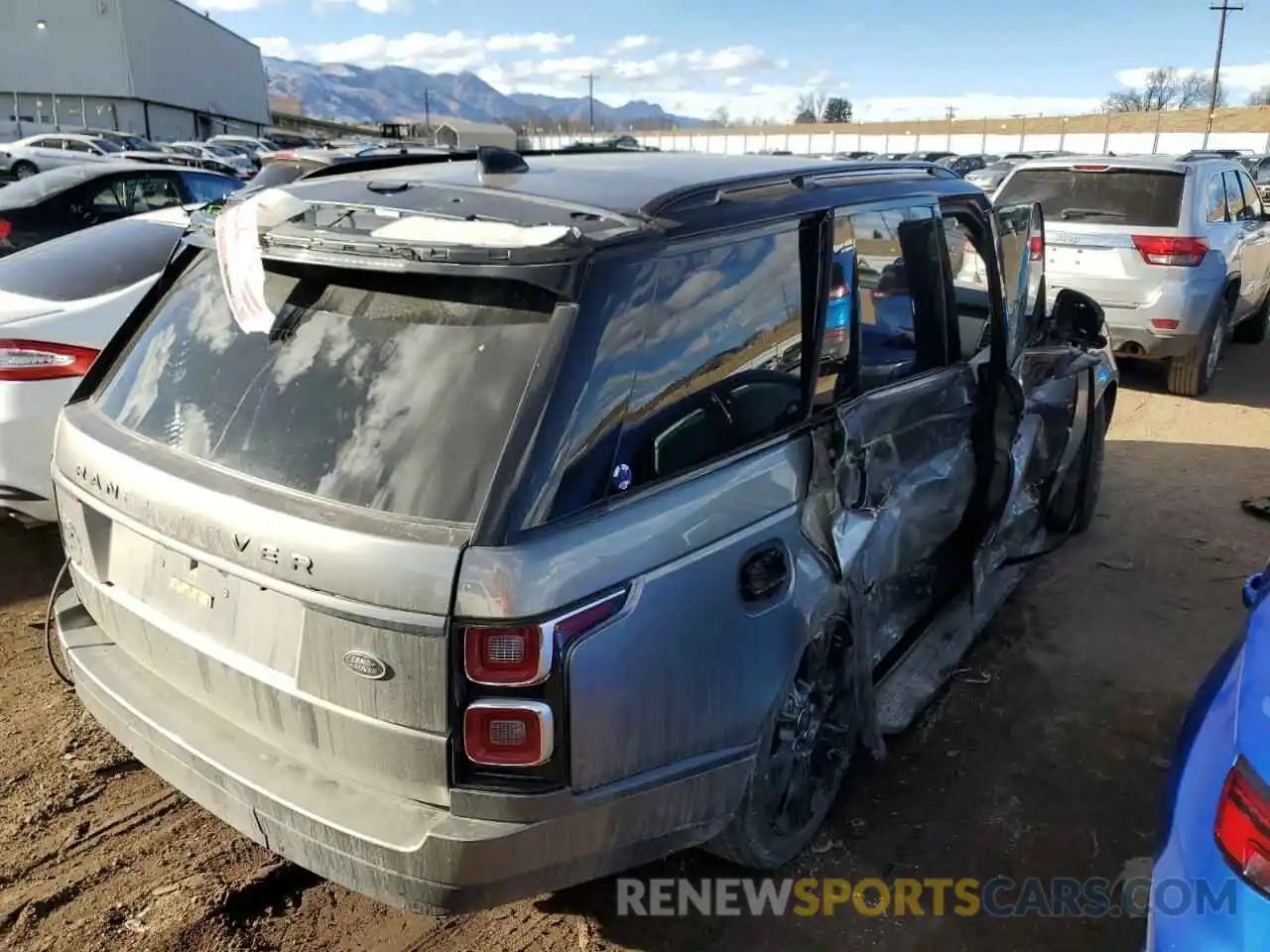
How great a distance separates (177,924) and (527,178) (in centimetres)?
214

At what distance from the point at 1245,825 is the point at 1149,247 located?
7.19 metres

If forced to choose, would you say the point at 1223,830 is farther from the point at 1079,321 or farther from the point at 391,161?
the point at 1079,321

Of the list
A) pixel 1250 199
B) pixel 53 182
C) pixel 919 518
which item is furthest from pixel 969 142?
pixel 919 518

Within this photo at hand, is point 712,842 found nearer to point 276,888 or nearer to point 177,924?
point 276,888

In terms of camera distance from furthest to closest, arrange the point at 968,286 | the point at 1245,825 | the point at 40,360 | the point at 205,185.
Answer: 1. the point at 205,185
2. the point at 40,360
3. the point at 968,286
4. the point at 1245,825

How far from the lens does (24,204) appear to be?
8281 millimetres

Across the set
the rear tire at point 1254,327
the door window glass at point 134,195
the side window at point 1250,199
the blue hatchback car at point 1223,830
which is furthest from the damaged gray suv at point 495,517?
the rear tire at point 1254,327

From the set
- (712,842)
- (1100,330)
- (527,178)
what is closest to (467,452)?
(527,178)

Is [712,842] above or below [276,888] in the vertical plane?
above

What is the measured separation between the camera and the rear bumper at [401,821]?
1952 mm

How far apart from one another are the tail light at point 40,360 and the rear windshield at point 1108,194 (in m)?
6.58

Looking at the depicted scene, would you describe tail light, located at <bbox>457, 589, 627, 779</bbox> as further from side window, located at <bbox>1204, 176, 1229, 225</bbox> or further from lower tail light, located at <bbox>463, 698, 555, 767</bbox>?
side window, located at <bbox>1204, 176, 1229, 225</bbox>

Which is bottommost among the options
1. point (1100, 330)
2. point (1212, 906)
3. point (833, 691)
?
point (833, 691)

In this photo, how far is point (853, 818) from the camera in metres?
3.10
